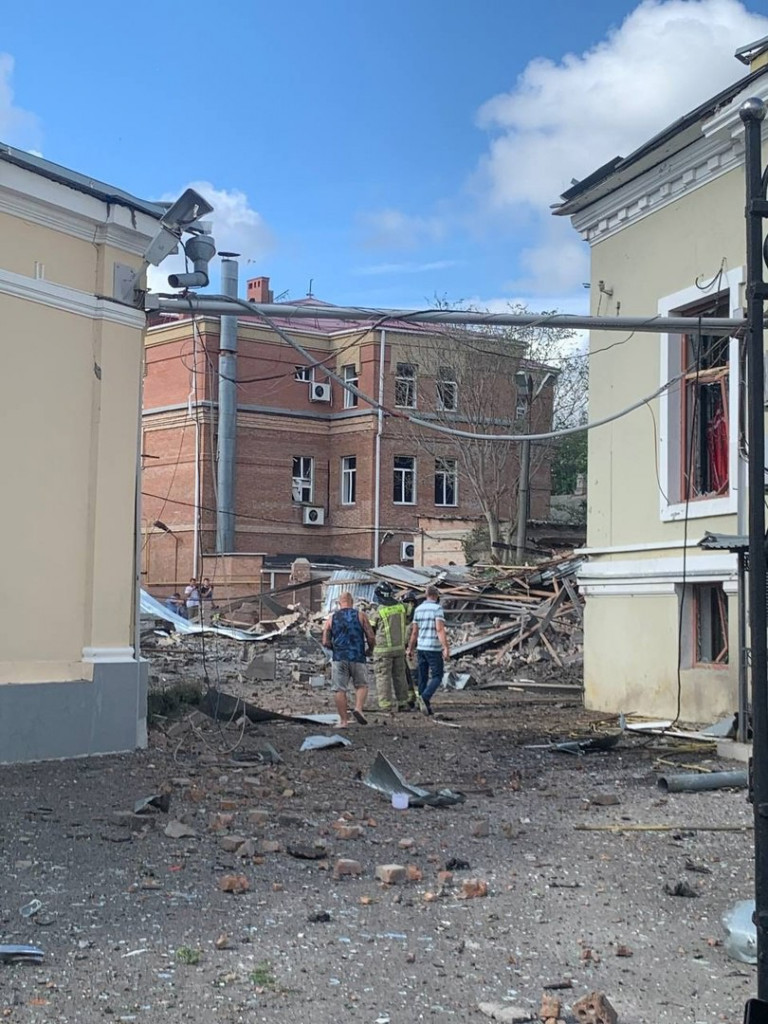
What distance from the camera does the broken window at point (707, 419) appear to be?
46.9 feet

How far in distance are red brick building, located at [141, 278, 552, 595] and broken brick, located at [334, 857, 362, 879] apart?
108 feet

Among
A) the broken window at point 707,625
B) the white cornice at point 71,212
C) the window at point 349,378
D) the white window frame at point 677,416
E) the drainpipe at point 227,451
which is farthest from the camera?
the window at point 349,378

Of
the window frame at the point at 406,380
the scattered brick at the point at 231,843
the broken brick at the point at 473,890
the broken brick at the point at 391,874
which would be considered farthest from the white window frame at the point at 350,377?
the broken brick at the point at 473,890

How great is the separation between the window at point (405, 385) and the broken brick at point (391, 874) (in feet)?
105

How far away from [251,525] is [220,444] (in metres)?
3.28

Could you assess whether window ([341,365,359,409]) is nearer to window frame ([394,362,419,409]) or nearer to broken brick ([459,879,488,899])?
window frame ([394,362,419,409])

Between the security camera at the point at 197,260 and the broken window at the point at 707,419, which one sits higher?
the security camera at the point at 197,260

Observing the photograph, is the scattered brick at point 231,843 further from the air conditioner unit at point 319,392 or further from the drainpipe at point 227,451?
the air conditioner unit at point 319,392

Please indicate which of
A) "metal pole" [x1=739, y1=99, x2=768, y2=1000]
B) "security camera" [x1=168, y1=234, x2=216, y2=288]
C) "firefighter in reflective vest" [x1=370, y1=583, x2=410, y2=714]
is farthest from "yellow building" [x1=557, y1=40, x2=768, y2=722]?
"metal pole" [x1=739, y1=99, x2=768, y2=1000]

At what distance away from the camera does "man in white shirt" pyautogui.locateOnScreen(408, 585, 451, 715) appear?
16.0 m

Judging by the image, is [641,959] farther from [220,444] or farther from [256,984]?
[220,444]

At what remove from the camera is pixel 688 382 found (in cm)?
1477

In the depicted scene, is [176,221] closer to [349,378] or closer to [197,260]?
[197,260]

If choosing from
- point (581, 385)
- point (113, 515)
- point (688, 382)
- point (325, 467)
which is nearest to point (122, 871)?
point (113, 515)
